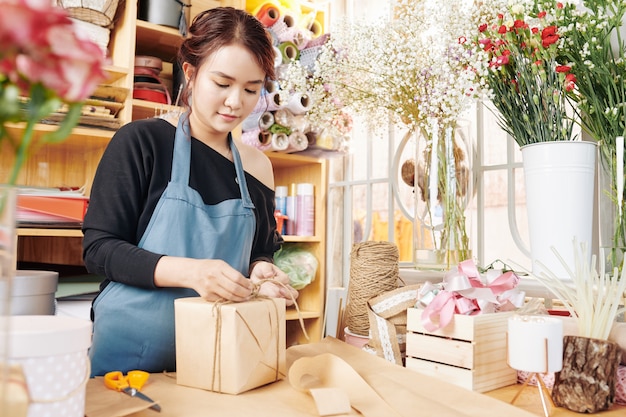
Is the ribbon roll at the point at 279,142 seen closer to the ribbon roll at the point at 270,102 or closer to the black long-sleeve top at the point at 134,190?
→ the ribbon roll at the point at 270,102

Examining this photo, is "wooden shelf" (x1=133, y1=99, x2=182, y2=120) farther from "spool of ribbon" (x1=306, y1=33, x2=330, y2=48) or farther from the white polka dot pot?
the white polka dot pot

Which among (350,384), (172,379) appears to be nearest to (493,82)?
(350,384)

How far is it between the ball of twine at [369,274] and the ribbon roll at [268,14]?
54.3 inches

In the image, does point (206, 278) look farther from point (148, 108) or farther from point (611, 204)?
point (148, 108)

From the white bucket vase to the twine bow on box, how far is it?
0.16 metres

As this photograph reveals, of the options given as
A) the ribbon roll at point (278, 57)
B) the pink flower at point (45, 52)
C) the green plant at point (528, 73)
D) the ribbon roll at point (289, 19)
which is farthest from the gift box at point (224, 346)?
the ribbon roll at point (289, 19)

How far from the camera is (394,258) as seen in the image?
1.35 m

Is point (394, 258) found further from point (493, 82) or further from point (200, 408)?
point (200, 408)

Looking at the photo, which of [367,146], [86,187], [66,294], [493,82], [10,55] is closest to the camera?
[10,55]

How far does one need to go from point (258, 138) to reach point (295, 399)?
157 cm

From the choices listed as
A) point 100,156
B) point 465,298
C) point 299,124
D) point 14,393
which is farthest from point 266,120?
point 14,393

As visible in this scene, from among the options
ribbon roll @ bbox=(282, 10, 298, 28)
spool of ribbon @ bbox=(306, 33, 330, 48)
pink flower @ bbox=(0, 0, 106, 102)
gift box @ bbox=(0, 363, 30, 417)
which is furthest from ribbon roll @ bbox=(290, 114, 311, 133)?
pink flower @ bbox=(0, 0, 106, 102)

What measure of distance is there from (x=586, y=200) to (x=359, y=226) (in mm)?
1434

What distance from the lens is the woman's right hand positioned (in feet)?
2.93
